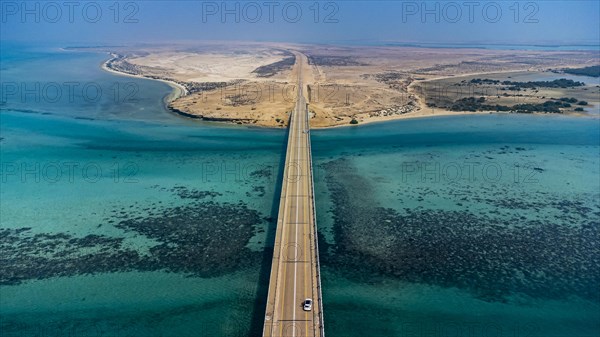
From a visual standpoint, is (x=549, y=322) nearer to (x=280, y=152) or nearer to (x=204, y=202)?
(x=204, y=202)

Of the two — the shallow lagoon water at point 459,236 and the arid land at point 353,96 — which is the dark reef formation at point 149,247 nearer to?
the shallow lagoon water at point 459,236

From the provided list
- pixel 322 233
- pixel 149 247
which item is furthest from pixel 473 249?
pixel 149 247

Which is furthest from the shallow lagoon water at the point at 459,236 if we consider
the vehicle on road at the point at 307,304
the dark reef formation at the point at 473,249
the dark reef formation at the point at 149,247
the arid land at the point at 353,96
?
the arid land at the point at 353,96

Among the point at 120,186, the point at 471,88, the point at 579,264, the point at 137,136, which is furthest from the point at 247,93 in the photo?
the point at 579,264

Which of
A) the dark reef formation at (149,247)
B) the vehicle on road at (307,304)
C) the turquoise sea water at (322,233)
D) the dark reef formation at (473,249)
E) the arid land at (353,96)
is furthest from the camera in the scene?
the arid land at (353,96)

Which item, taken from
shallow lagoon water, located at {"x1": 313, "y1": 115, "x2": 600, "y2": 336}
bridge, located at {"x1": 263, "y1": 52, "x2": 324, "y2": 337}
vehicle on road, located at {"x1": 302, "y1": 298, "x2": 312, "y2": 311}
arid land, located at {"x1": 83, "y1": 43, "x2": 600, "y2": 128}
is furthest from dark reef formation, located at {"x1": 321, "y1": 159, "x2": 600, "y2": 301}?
arid land, located at {"x1": 83, "y1": 43, "x2": 600, "y2": 128}

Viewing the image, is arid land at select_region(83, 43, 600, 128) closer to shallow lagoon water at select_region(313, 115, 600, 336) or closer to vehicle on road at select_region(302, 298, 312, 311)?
shallow lagoon water at select_region(313, 115, 600, 336)
